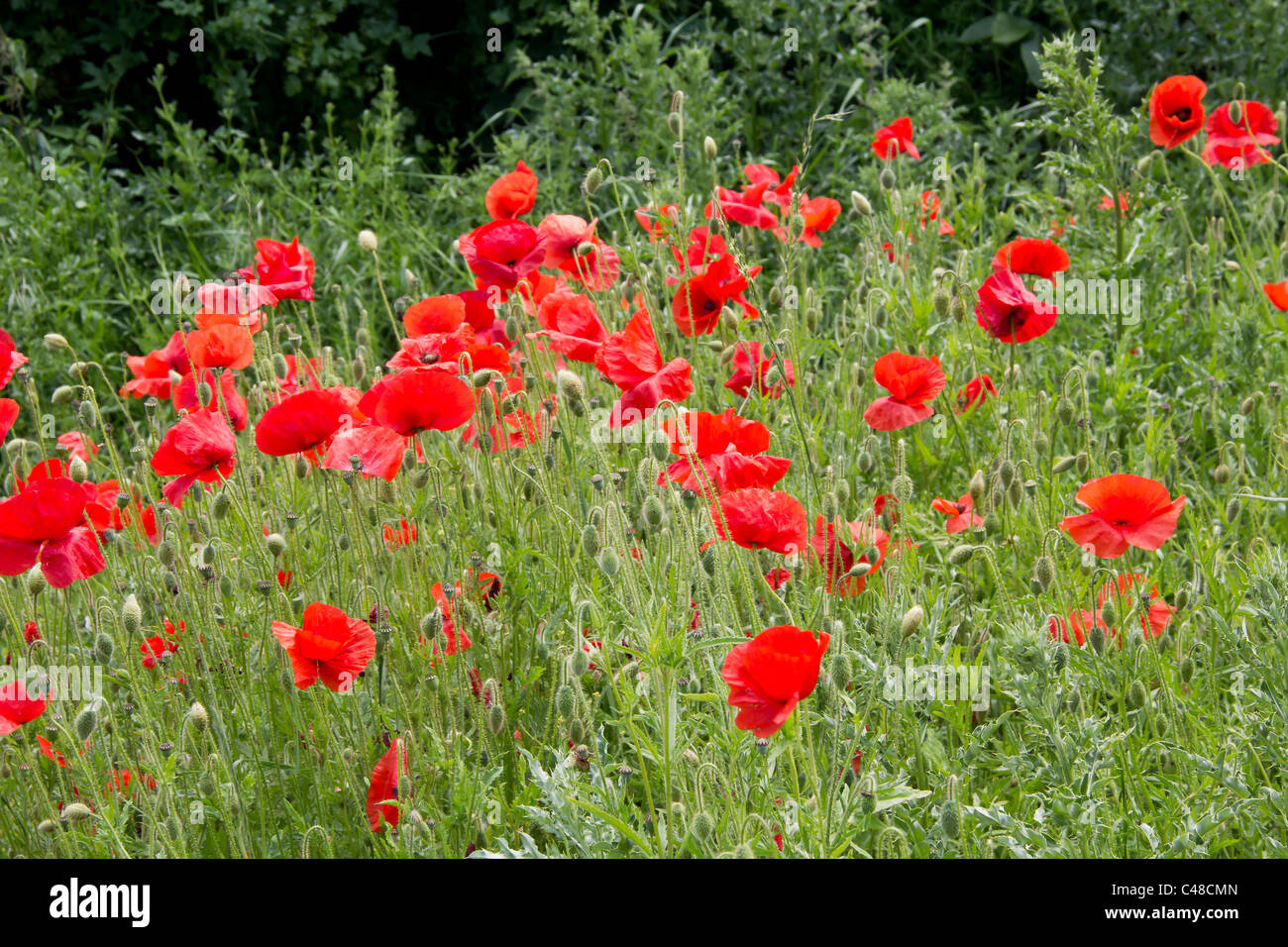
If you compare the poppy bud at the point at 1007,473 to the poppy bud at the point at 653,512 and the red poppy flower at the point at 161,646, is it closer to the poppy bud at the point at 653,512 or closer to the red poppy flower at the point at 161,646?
the poppy bud at the point at 653,512

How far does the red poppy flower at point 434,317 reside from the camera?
2.32 meters

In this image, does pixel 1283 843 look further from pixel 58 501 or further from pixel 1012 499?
pixel 58 501

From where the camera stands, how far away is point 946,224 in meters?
3.30

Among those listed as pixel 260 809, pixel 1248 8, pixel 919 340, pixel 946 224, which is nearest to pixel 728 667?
pixel 260 809

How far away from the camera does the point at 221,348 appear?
2.19 metres

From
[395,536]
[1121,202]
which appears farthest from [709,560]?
[1121,202]

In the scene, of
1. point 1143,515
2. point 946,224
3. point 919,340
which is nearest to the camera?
point 1143,515

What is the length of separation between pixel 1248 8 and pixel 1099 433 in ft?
9.84

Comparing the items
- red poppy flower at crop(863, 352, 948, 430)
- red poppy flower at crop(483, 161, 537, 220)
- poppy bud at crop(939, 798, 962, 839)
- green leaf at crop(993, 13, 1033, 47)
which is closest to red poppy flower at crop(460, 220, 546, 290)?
red poppy flower at crop(483, 161, 537, 220)

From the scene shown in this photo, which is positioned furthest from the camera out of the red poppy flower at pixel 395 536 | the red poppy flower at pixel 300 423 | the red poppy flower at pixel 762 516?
the red poppy flower at pixel 395 536

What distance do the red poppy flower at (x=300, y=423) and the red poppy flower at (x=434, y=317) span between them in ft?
1.51

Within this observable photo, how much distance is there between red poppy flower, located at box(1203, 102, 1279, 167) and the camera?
10.7ft

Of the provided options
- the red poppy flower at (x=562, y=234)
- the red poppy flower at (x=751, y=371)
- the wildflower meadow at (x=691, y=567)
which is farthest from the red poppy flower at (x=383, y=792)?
the red poppy flower at (x=562, y=234)

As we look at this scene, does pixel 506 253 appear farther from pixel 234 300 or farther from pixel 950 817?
pixel 950 817
